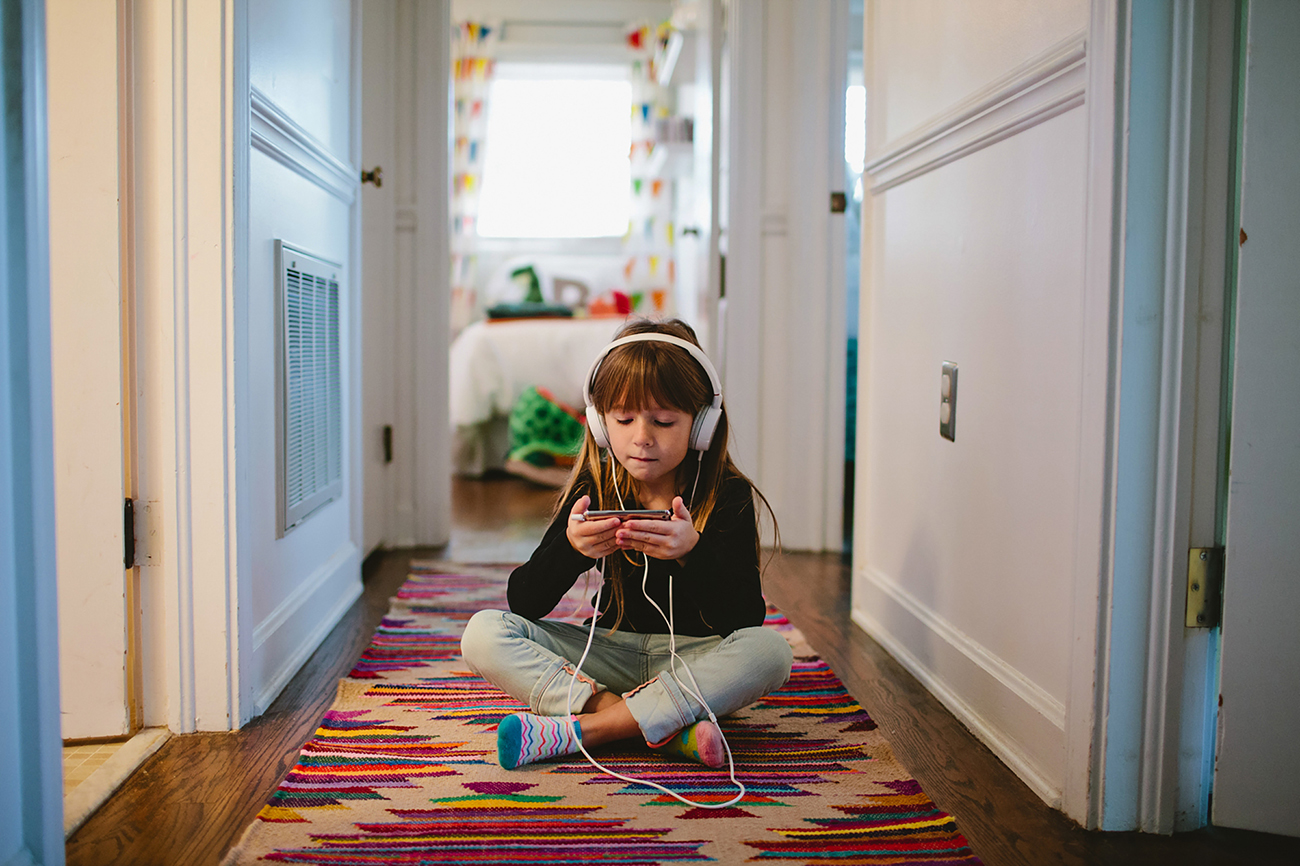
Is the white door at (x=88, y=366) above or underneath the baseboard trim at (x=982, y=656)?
above

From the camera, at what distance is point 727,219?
2.67 m

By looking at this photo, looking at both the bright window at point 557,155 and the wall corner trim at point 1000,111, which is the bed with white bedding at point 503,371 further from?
the wall corner trim at point 1000,111

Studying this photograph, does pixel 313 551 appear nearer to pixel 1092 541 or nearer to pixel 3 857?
pixel 3 857

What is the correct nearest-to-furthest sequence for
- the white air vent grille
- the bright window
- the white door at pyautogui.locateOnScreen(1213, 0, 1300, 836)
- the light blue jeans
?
the white door at pyautogui.locateOnScreen(1213, 0, 1300, 836)
the light blue jeans
the white air vent grille
the bright window

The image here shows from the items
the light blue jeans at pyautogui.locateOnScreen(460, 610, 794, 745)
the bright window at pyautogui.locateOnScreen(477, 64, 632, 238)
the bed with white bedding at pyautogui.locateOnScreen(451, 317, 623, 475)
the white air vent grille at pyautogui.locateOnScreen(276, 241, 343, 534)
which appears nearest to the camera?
the light blue jeans at pyautogui.locateOnScreen(460, 610, 794, 745)

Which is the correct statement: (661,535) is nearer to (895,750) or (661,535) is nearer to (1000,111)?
(895,750)

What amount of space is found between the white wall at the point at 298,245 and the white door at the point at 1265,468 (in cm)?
125

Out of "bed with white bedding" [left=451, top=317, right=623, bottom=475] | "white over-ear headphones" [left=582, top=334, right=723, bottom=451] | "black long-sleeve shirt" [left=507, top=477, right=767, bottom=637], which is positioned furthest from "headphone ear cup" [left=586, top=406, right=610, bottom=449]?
"bed with white bedding" [left=451, top=317, right=623, bottom=475]

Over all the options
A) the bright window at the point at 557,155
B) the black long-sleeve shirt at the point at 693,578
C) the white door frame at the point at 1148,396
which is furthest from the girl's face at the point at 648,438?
the bright window at the point at 557,155

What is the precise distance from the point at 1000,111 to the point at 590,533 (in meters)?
0.81

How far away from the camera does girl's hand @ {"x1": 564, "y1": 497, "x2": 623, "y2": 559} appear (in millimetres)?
1197

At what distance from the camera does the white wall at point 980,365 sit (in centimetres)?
117

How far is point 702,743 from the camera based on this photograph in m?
1.20

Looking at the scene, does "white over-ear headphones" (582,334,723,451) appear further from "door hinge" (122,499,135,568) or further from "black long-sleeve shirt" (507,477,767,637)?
"door hinge" (122,499,135,568)
